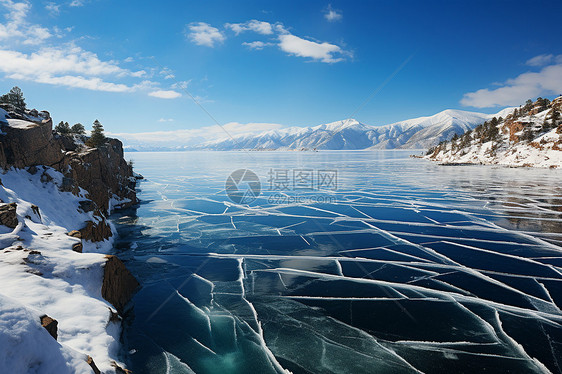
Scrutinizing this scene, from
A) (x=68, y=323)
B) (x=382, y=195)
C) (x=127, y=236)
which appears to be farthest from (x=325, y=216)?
(x=68, y=323)

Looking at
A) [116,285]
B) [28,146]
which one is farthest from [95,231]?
[116,285]

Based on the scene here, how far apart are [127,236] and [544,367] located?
19633mm

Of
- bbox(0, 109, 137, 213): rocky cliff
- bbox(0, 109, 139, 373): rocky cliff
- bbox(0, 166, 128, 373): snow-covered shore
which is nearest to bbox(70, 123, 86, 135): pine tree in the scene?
bbox(0, 109, 137, 213): rocky cliff

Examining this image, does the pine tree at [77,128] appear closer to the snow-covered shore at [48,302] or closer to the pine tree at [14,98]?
the pine tree at [14,98]

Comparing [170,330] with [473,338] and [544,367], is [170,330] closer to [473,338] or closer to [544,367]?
[473,338]

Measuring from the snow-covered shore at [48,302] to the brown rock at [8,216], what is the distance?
0.52 ft

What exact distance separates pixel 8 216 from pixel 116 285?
12.8 feet

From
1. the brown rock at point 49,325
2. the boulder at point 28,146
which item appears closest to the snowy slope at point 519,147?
the brown rock at point 49,325

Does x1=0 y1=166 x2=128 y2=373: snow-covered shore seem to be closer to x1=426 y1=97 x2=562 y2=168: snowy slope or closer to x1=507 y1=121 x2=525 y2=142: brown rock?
x1=426 y1=97 x2=562 y2=168: snowy slope

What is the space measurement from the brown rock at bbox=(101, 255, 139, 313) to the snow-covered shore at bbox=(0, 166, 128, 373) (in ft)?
1.04

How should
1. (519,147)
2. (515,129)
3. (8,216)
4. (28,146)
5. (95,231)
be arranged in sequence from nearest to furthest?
(8,216) → (28,146) → (95,231) → (519,147) → (515,129)

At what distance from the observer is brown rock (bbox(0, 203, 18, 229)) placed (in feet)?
28.0

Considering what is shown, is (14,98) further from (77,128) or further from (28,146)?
→ (28,146)

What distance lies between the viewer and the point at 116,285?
959 cm
